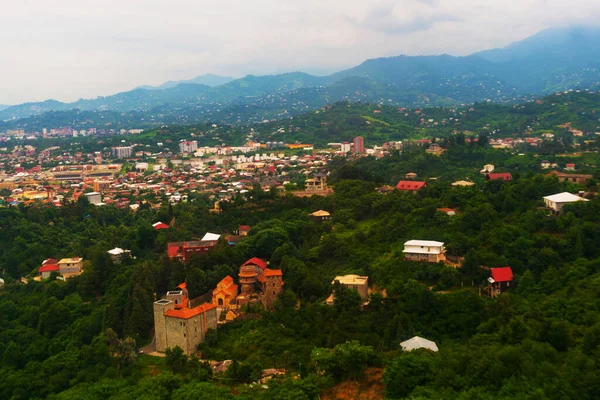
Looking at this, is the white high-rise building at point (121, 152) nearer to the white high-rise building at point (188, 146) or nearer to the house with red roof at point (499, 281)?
the white high-rise building at point (188, 146)

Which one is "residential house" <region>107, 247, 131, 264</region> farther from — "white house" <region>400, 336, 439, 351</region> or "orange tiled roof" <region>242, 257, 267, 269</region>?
"white house" <region>400, 336, 439, 351</region>

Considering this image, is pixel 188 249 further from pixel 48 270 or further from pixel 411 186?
pixel 411 186

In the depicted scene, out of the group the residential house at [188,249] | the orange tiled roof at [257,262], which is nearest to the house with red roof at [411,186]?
the orange tiled roof at [257,262]

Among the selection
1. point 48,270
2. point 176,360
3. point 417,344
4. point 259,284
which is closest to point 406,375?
point 417,344

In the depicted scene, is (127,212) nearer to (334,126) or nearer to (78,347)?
(78,347)

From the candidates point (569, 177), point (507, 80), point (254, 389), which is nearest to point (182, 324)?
point (254, 389)
